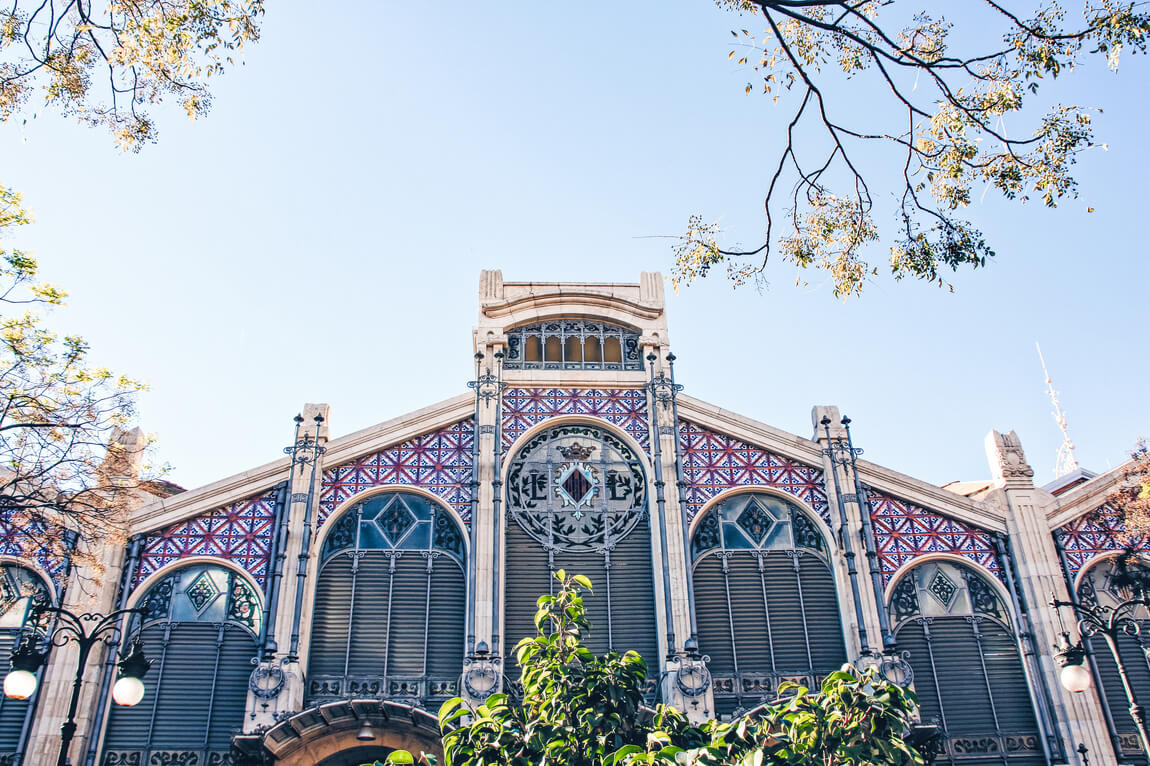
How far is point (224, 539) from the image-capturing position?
19.1m

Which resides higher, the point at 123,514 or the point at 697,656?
the point at 123,514

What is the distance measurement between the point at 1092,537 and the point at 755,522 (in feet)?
22.9

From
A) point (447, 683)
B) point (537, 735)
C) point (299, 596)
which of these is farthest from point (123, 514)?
point (537, 735)

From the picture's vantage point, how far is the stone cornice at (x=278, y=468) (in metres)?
19.1

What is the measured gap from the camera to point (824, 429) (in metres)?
21.0

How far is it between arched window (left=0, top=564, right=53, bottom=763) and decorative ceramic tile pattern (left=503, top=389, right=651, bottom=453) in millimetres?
9640

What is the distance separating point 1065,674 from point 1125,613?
872 cm

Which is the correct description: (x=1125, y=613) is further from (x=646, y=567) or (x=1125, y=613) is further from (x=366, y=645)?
(x=366, y=645)

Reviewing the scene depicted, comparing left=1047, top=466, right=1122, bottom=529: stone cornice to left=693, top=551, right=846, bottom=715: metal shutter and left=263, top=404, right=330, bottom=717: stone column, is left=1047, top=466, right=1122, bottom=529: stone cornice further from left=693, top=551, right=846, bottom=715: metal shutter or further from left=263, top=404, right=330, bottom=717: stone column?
left=263, top=404, right=330, bottom=717: stone column

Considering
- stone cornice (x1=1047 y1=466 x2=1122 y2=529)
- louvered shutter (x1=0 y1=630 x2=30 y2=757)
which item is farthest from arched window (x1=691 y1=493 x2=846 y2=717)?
louvered shutter (x1=0 y1=630 x2=30 y2=757)

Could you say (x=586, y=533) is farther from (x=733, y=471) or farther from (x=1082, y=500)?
(x=1082, y=500)

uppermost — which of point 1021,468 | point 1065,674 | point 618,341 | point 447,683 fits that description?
point 618,341

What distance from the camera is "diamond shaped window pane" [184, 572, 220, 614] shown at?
61.0ft

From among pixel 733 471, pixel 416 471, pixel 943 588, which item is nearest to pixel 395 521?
pixel 416 471
